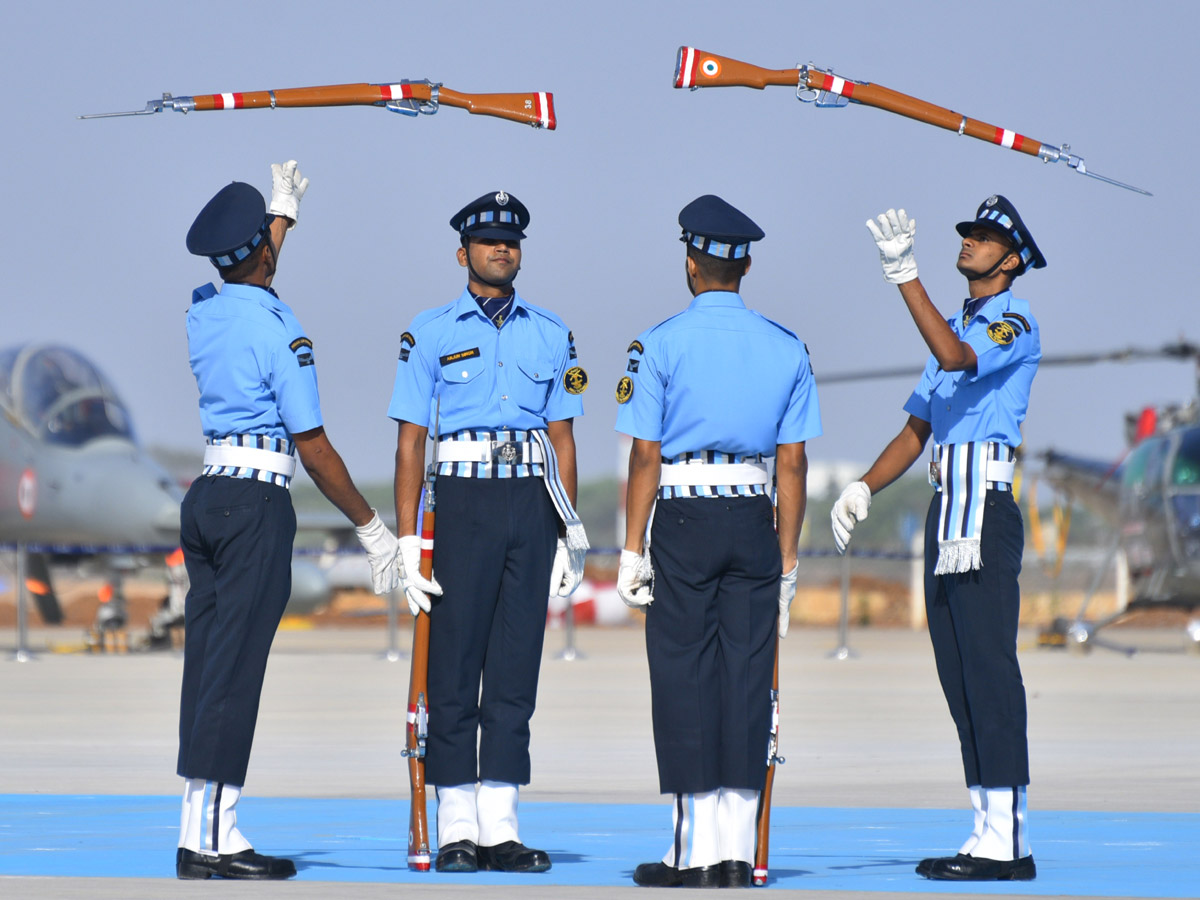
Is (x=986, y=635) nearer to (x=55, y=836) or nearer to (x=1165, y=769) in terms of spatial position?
(x=55, y=836)

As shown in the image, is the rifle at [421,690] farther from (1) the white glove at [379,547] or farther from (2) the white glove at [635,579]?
(2) the white glove at [635,579]

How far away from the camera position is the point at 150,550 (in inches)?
838

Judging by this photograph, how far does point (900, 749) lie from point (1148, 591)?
1339 cm

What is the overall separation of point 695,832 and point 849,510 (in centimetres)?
129

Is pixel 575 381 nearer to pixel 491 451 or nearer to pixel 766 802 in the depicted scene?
pixel 491 451

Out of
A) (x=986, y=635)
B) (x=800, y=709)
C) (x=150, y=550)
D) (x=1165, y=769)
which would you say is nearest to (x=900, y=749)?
(x=1165, y=769)

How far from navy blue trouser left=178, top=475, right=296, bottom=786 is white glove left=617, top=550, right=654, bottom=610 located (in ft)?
3.50

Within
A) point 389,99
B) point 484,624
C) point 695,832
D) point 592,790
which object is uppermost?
point 389,99

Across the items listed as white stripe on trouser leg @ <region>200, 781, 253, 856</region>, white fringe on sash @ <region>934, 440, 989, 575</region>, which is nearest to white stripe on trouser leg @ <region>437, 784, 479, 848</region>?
white stripe on trouser leg @ <region>200, 781, 253, 856</region>

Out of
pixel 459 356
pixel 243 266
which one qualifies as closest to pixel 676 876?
pixel 459 356

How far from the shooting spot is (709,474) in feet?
19.5

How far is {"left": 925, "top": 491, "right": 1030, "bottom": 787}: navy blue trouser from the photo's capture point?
603 centimetres

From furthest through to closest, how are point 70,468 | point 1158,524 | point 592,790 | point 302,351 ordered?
point 70,468
point 1158,524
point 592,790
point 302,351

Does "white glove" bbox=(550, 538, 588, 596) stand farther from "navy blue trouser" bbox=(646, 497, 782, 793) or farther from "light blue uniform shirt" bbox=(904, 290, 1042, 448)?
"light blue uniform shirt" bbox=(904, 290, 1042, 448)
